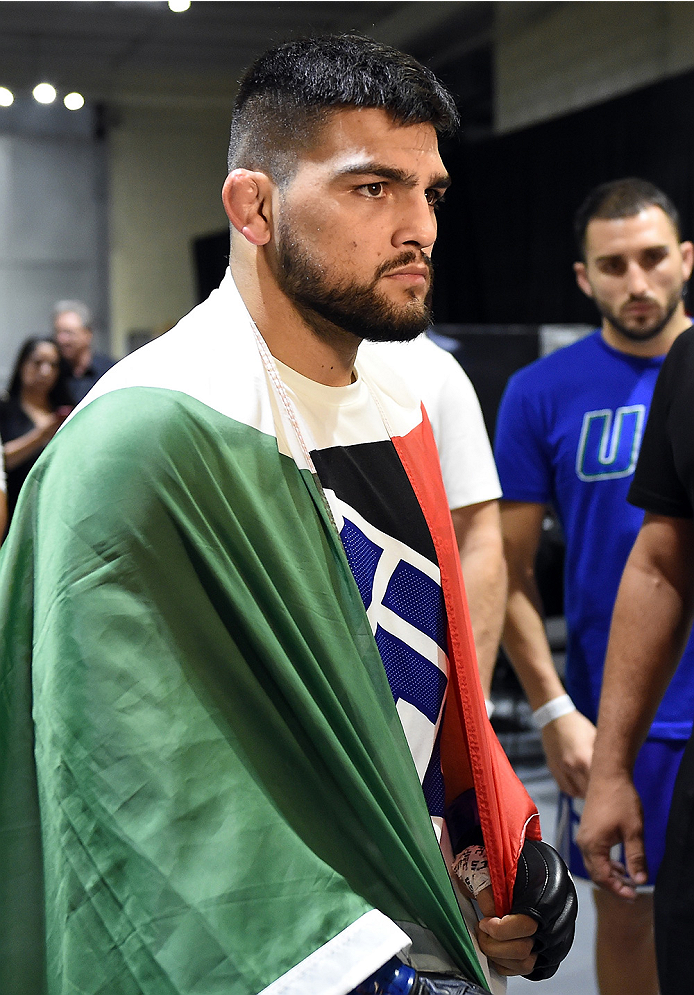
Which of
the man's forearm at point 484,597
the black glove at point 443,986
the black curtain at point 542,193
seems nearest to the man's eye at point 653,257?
the man's forearm at point 484,597

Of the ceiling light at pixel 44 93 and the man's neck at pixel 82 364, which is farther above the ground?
the ceiling light at pixel 44 93

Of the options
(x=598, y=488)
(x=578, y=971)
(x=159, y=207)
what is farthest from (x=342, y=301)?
(x=159, y=207)

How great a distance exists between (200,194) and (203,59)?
5.63 ft

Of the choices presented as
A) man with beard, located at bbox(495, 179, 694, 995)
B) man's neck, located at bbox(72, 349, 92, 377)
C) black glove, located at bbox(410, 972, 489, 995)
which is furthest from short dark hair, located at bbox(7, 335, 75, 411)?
black glove, located at bbox(410, 972, 489, 995)

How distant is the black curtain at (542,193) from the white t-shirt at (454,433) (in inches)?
153

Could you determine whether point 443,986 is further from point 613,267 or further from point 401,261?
point 613,267

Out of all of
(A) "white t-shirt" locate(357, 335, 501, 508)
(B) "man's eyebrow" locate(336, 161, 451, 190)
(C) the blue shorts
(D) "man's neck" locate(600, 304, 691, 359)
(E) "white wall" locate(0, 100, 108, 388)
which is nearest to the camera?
(B) "man's eyebrow" locate(336, 161, 451, 190)

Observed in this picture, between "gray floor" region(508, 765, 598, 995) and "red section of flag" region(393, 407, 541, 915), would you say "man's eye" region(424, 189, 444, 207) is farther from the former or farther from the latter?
"gray floor" region(508, 765, 598, 995)

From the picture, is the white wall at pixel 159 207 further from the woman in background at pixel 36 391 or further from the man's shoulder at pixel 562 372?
the man's shoulder at pixel 562 372

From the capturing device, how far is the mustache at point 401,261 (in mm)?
1088

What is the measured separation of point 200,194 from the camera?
27.3ft

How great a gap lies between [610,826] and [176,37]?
19.2 feet

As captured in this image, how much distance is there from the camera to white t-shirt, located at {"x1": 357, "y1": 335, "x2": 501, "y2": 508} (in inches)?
74.8

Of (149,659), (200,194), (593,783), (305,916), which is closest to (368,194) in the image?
(149,659)
